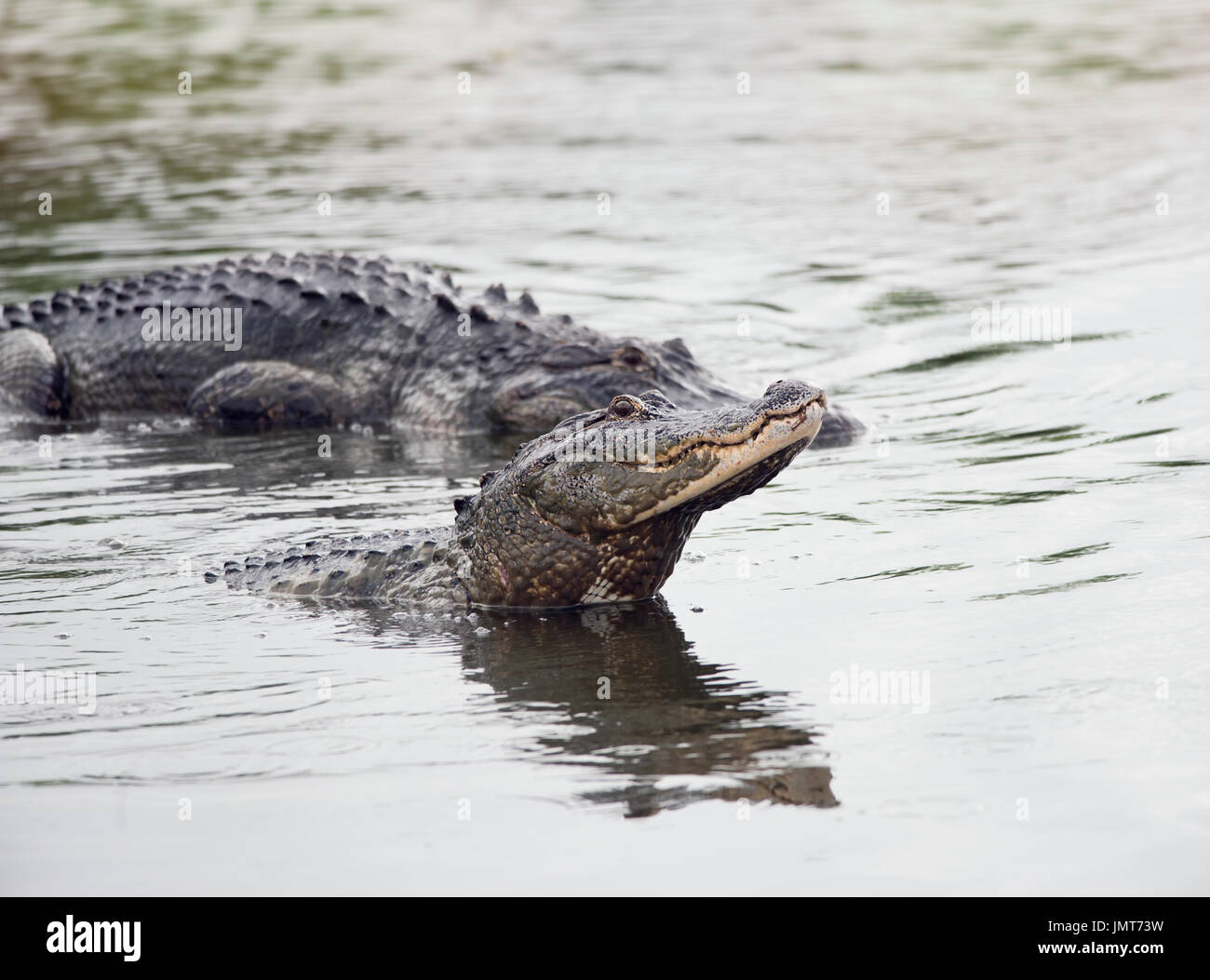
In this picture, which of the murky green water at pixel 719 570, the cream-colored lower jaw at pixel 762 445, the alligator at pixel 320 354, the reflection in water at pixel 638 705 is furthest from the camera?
A: the alligator at pixel 320 354

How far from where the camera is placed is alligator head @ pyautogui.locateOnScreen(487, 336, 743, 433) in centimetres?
972

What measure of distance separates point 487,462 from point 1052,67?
15.3 meters

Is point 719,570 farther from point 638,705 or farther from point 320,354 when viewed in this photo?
point 320,354

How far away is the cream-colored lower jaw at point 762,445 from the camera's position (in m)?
5.63

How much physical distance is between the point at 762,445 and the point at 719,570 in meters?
1.19

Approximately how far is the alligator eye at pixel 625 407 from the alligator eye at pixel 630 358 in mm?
3726

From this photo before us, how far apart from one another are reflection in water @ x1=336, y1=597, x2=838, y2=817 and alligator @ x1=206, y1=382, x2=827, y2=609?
5.9 inches

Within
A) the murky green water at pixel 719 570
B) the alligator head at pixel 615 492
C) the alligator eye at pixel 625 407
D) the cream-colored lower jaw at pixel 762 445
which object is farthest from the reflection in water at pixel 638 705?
the alligator eye at pixel 625 407

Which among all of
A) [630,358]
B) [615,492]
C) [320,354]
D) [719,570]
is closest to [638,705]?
[615,492]

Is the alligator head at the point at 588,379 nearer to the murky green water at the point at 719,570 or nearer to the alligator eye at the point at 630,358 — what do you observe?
the alligator eye at the point at 630,358

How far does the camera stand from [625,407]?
19.8 feet

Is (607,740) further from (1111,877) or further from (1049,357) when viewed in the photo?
(1049,357)

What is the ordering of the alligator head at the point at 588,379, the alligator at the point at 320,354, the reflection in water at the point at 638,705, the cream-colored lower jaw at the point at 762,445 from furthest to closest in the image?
the alligator at the point at 320,354, the alligator head at the point at 588,379, the cream-colored lower jaw at the point at 762,445, the reflection in water at the point at 638,705

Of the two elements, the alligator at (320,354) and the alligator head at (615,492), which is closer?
the alligator head at (615,492)
